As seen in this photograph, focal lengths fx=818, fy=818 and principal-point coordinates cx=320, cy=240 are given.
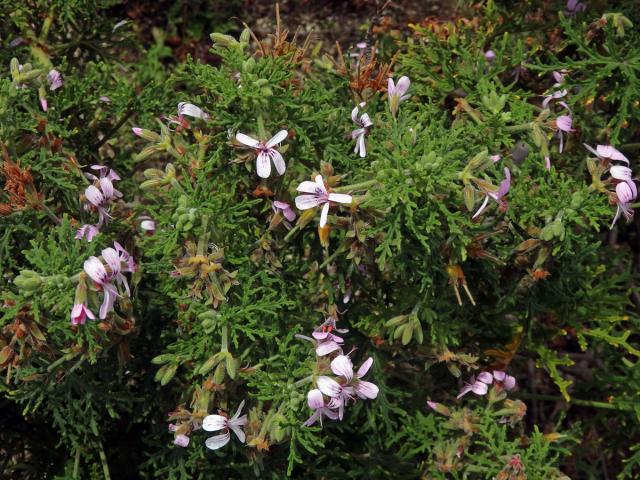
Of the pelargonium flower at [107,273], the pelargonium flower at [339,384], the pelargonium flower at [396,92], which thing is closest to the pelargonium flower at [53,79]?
the pelargonium flower at [107,273]

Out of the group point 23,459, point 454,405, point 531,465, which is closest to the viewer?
point 531,465

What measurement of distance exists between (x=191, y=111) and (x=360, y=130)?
464 mm

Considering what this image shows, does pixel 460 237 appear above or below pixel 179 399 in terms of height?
above

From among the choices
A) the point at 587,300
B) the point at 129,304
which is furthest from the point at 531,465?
the point at 129,304

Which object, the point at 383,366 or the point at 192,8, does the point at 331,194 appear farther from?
the point at 192,8

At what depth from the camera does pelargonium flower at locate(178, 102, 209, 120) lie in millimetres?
2203

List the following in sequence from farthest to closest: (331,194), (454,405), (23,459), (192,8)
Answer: (192,8) → (23,459) → (454,405) → (331,194)

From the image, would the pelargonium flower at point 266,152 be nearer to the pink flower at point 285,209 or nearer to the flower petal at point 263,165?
the flower petal at point 263,165

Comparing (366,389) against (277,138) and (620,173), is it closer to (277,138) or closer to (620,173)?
(277,138)

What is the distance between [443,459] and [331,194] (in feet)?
3.11

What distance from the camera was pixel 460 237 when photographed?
6.71 feet

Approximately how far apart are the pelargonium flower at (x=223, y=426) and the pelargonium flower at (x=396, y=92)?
0.88m

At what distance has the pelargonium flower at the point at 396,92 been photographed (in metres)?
2.20

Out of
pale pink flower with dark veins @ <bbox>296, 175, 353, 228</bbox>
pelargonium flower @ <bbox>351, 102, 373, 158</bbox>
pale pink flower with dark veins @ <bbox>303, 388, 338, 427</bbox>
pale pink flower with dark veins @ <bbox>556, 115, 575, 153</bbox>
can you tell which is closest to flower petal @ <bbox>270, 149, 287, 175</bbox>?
pale pink flower with dark veins @ <bbox>296, 175, 353, 228</bbox>
